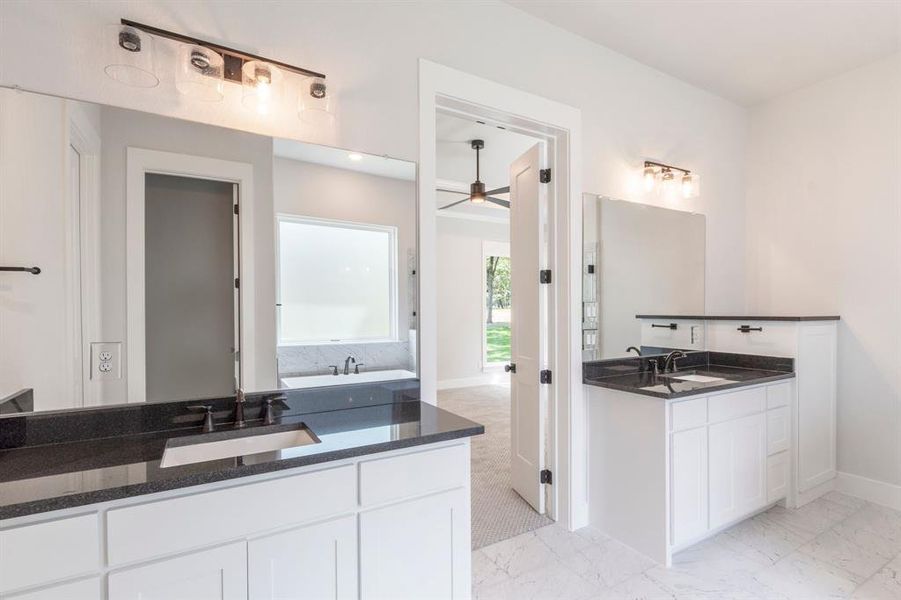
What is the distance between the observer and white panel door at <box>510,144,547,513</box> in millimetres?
2678

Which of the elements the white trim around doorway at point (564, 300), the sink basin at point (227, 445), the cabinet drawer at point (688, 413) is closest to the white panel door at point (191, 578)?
the sink basin at point (227, 445)

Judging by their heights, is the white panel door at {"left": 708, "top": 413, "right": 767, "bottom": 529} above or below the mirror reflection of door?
below

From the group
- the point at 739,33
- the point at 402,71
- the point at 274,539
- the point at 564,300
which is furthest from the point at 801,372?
the point at 274,539

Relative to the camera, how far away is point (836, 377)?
3.08 metres

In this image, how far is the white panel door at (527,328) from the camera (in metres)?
2.68

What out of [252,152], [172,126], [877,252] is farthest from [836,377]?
[172,126]

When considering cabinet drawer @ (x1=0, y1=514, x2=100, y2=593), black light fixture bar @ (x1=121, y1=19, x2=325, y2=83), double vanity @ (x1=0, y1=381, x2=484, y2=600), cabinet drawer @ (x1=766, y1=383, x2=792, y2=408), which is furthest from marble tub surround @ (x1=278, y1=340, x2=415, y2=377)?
cabinet drawer @ (x1=766, y1=383, x2=792, y2=408)

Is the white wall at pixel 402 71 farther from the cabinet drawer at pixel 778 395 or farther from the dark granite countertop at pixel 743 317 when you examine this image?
the cabinet drawer at pixel 778 395

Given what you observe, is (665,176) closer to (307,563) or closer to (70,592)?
(307,563)

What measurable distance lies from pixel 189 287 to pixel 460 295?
17.2 ft

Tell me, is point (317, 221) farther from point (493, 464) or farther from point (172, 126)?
point (493, 464)

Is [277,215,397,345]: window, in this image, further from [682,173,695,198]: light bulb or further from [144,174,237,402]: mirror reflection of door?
[682,173,695,198]: light bulb

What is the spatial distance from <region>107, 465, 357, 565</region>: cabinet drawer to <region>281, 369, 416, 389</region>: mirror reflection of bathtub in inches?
23.6

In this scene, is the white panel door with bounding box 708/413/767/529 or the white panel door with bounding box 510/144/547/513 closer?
the white panel door with bounding box 708/413/767/529
